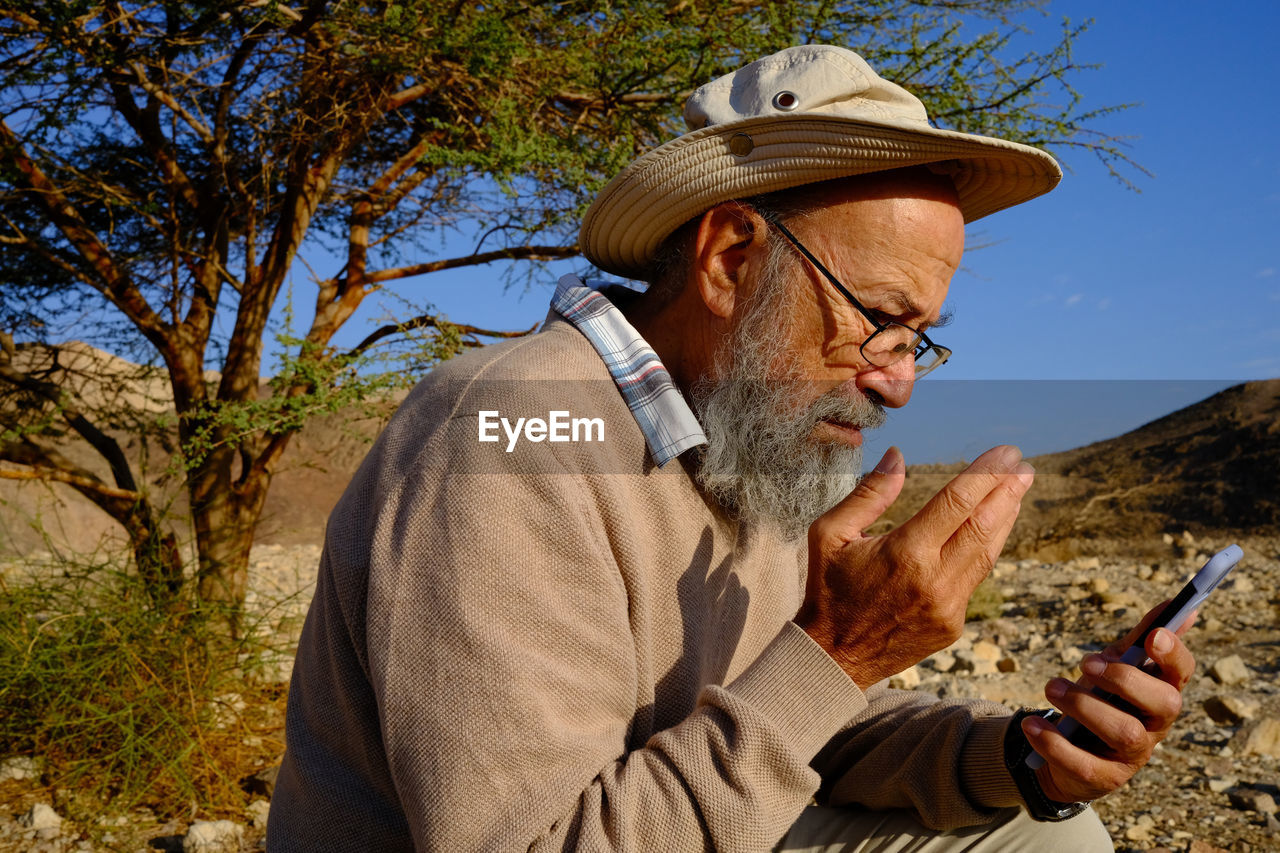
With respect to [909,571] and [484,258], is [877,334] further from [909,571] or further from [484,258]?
[484,258]

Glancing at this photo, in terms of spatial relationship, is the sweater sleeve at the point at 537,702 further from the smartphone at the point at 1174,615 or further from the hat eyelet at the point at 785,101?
the hat eyelet at the point at 785,101

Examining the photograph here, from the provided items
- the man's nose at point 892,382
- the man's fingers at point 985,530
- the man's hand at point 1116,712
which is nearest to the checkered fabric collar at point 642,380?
the man's nose at point 892,382

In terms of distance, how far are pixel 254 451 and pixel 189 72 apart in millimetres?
2032

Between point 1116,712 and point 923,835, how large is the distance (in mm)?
551

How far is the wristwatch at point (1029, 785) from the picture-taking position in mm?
1878

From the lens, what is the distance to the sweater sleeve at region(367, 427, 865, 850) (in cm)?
140

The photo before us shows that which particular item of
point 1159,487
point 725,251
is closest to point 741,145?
point 725,251

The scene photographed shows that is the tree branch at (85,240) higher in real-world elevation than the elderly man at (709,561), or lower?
higher

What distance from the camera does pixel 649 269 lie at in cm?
235

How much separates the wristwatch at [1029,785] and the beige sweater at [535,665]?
0.08 ft

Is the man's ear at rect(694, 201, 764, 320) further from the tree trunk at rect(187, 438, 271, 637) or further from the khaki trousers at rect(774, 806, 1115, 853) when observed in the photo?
the tree trunk at rect(187, 438, 271, 637)

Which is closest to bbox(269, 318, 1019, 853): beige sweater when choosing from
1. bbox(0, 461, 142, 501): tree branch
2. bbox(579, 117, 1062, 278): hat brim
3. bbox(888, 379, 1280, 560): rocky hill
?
bbox(579, 117, 1062, 278): hat brim

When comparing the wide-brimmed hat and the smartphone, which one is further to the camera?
the wide-brimmed hat

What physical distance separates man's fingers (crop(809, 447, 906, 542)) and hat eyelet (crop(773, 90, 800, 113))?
797 millimetres
